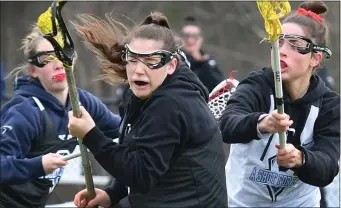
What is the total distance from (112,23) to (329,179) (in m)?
1.56

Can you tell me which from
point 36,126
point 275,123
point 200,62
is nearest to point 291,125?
point 275,123

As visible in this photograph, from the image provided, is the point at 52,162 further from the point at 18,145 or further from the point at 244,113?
the point at 244,113

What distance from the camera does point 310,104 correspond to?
5383 millimetres

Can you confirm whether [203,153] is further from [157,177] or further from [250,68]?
[250,68]

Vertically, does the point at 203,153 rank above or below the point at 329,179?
above

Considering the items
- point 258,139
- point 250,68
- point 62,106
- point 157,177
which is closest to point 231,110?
point 258,139

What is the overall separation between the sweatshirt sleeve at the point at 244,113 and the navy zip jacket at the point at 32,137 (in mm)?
1201

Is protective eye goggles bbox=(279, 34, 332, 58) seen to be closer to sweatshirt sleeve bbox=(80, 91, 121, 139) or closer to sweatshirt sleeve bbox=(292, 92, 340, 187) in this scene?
sweatshirt sleeve bbox=(292, 92, 340, 187)

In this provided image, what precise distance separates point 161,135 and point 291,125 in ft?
4.01

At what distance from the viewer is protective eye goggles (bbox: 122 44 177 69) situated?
4539 millimetres

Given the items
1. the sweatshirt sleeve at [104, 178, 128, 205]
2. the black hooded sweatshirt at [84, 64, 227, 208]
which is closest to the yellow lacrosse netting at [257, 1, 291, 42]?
the black hooded sweatshirt at [84, 64, 227, 208]

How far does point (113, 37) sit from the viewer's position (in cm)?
492

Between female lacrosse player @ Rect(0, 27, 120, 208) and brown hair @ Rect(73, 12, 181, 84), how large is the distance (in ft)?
2.52

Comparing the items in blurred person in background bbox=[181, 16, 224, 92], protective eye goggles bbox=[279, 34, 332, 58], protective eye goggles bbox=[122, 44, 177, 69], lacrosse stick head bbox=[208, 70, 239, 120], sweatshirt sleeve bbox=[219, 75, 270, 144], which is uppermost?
protective eye goggles bbox=[122, 44, 177, 69]
